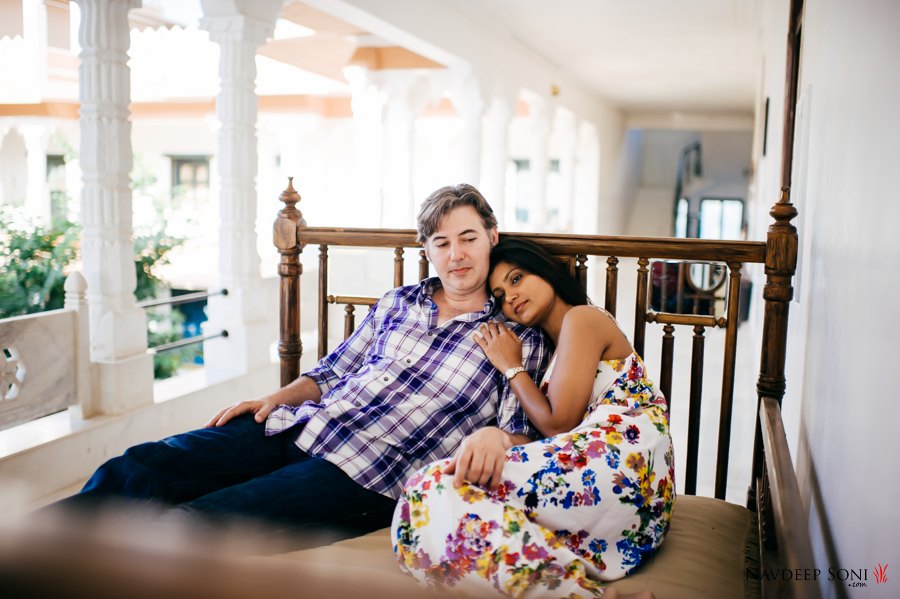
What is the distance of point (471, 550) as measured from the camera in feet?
4.86

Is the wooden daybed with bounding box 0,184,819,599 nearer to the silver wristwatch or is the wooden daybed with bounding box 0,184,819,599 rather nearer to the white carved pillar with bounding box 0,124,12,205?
the silver wristwatch

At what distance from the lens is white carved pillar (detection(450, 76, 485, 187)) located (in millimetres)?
7758

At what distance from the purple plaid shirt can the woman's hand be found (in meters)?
0.04

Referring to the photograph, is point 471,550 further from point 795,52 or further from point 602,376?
point 795,52

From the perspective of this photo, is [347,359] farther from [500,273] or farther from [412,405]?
[500,273]

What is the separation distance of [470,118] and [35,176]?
17.5ft

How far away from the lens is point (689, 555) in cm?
173

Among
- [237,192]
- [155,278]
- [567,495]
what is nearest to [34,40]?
[237,192]

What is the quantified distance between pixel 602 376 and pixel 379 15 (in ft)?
14.7

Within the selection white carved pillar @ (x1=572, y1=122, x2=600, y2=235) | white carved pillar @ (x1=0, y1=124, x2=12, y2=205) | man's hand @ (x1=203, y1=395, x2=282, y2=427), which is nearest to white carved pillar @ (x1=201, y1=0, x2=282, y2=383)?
man's hand @ (x1=203, y1=395, x2=282, y2=427)

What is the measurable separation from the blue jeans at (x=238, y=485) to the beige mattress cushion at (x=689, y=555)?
8cm

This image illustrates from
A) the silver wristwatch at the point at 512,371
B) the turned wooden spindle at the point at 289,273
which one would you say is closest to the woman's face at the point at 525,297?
the silver wristwatch at the point at 512,371

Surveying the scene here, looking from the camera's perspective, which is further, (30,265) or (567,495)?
(30,265)

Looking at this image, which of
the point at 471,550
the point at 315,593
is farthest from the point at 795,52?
the point at 315,593
